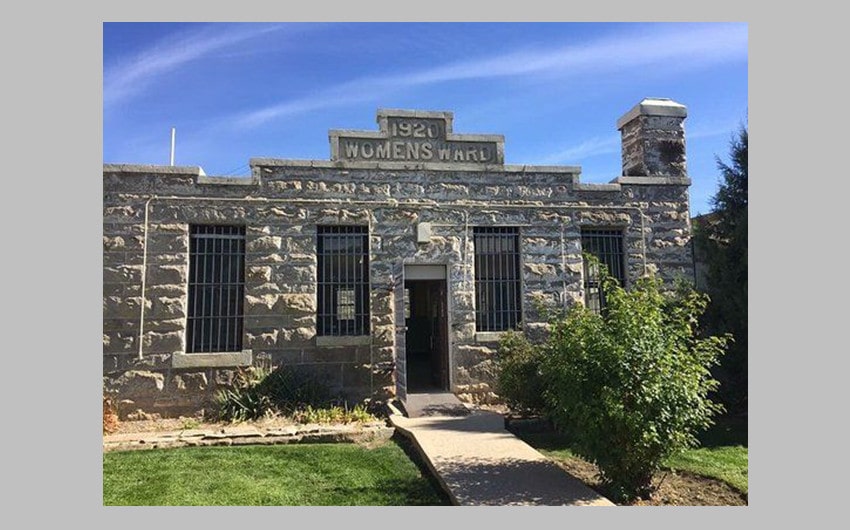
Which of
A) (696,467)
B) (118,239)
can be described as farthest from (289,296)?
(696,467)

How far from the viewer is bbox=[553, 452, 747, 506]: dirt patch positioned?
6.09 metres

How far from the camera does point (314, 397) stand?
10.0m

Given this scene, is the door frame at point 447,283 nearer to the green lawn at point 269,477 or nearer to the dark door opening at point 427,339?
the dark door opening at point 427,339

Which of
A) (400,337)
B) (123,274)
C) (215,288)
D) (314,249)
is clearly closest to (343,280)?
(314,249)

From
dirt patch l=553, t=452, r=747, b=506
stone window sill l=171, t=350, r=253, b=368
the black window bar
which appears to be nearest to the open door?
stone window sill l=171, t=350, r=253, b=368

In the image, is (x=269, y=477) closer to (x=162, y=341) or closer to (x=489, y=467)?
(x=489, y=467)

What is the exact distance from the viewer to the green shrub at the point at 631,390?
5785 mm

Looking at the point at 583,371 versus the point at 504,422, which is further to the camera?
the point at 504,422

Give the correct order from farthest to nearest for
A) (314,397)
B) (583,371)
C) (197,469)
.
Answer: (314,397) < (197,469) < (583,371)

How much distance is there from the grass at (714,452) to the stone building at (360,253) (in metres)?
2.43

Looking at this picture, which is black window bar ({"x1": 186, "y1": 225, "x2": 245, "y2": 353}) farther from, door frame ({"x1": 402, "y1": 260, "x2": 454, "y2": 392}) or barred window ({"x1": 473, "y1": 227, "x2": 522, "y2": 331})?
barred window ({"x1": 473, "y1": 227, "x2": 522, "y2": 331})

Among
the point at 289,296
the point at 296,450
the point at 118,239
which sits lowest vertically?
the point at 296,450

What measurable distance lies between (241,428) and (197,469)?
192cm

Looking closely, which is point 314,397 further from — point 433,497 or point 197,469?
point 433,497
